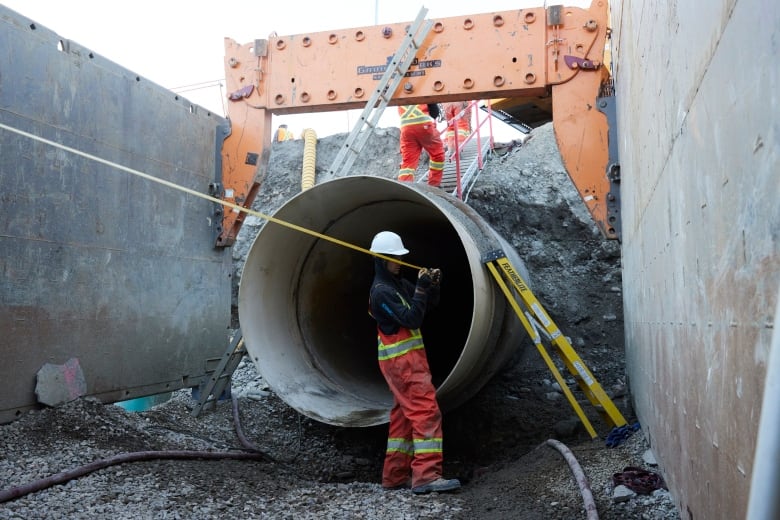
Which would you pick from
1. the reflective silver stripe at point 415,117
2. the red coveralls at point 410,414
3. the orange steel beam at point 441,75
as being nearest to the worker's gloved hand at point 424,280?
the red coveralls at point 410,414

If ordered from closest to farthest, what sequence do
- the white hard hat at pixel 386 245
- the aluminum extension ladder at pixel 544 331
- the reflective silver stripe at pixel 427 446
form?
1. the reflective silver stripe at pixel 427 446
2. the white hard hat at pixel 386 245
3. the aluminum extension ladder at pixel 544 331

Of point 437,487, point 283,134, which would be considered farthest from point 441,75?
point 283,134

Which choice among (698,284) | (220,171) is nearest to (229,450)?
(220,171)

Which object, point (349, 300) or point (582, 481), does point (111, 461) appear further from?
point (349, 300)

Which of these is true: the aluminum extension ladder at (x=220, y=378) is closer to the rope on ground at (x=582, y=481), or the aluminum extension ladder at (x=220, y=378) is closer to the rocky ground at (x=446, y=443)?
the rocky ground at (x=446, y=443)

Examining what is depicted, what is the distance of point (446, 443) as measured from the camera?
5184 millimetres

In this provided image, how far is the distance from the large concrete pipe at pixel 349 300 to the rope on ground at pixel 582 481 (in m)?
0.71

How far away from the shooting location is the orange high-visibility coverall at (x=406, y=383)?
152 inches

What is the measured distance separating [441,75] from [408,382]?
2.39 meters

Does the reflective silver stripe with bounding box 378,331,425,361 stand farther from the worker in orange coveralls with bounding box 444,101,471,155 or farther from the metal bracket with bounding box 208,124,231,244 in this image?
the worker in orange coveralls with bounding box 444,101,471,155

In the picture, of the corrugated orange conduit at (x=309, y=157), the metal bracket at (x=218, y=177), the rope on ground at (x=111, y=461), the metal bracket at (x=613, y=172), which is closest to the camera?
the rope on ground at (x=111, y=461)

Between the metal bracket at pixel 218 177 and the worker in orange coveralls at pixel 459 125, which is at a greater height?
the worker in orange coveralls at pixel 459 125

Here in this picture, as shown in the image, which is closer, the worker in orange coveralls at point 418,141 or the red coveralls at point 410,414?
the red coveralls at point 410,414

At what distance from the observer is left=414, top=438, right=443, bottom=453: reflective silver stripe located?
3809 millimetres
